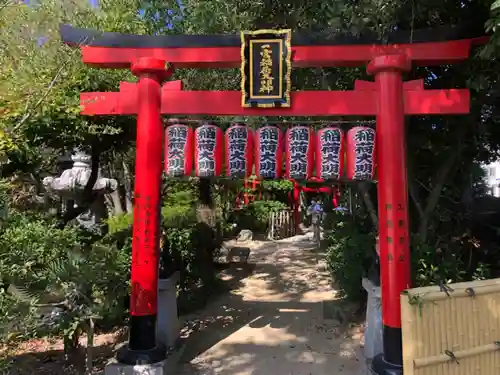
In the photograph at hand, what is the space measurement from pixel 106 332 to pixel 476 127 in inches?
270

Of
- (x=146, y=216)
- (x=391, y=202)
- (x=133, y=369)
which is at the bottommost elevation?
(x=133, y=369)

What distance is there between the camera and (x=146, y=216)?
5066 millimetres

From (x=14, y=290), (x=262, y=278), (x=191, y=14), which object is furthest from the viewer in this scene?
(x=262, y=278)

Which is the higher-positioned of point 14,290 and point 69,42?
point 69,42

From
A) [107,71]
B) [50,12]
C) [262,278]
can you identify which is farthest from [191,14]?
[262,278]

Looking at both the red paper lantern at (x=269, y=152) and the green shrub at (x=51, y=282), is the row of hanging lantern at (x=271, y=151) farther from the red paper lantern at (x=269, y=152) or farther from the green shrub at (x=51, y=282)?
the green shrub at (x=51, y=282)

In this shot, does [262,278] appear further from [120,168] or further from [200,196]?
[120,168]

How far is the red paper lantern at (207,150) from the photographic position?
16.8ft

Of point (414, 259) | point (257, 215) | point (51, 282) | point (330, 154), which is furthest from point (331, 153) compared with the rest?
point (257, 215)

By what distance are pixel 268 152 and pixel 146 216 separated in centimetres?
168

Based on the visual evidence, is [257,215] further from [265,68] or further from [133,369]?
[133,369]

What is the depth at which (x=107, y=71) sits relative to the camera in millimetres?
6629

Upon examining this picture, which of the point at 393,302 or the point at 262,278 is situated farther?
the point at 262,278

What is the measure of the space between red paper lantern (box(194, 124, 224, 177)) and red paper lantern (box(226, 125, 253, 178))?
0.14m
